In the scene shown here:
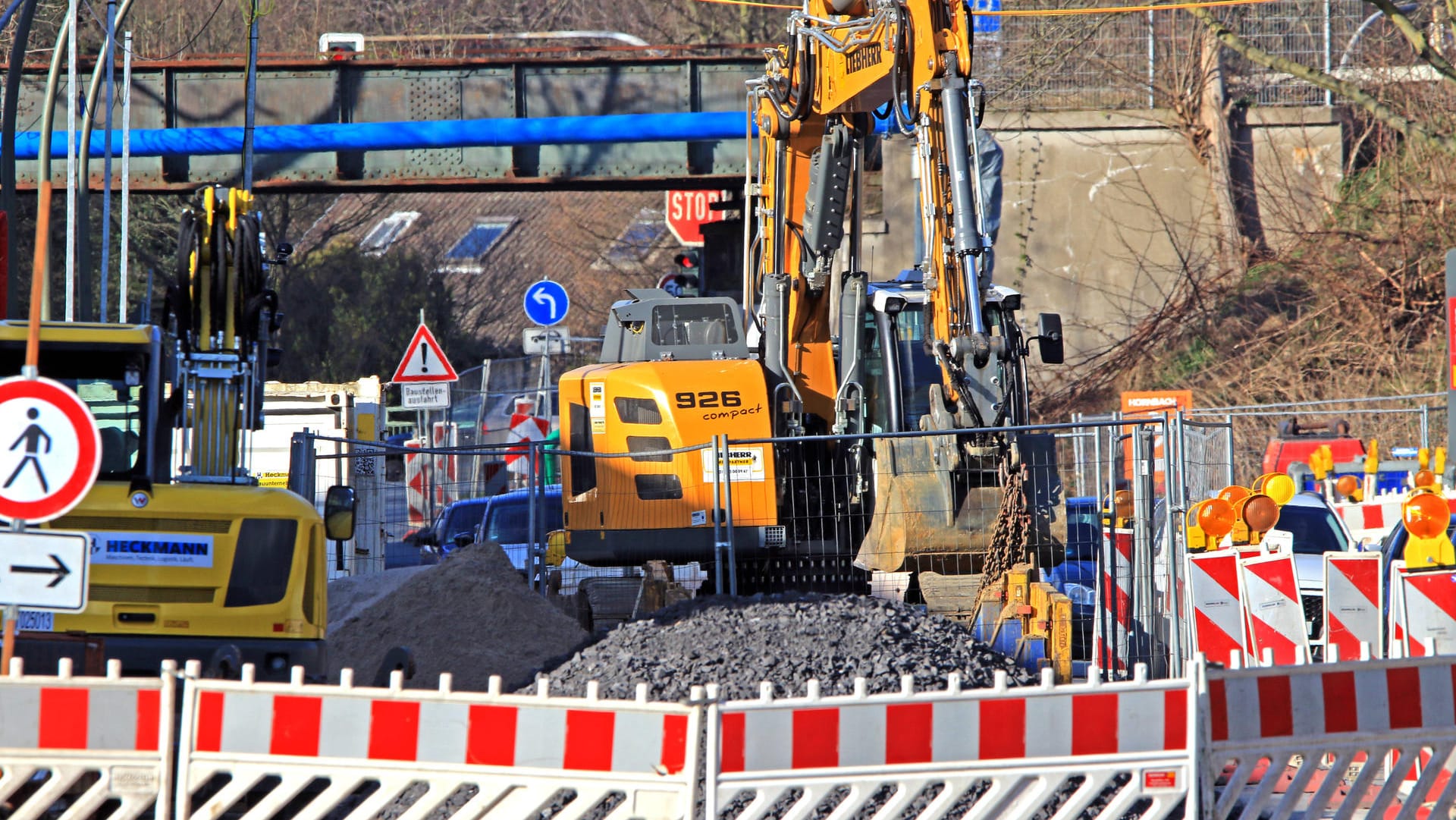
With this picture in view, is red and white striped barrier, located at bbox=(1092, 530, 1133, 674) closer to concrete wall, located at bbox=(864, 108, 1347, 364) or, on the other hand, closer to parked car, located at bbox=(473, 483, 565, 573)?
parked car, located at bbox=(473, 483, 565, 573)

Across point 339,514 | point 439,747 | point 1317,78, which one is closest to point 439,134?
point 1317,78

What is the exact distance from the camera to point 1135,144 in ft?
93.8

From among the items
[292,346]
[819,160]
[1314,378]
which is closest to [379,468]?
[819,160]

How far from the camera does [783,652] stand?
8.89 m

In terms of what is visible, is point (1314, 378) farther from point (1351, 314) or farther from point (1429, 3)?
point (1429, 3)

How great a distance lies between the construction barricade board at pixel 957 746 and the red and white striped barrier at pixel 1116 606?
5.09m

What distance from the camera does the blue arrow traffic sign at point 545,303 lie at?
24.8 m

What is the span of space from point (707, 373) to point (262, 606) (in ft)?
16.7

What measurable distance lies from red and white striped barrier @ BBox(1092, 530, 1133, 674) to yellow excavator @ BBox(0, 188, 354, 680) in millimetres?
4890

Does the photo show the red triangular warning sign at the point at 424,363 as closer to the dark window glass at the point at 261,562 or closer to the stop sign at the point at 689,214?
the dark window glass at the point at 261,562

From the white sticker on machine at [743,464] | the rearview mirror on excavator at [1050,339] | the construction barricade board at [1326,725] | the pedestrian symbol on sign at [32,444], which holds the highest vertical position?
the rearview mirror on excavator at [1050,339]

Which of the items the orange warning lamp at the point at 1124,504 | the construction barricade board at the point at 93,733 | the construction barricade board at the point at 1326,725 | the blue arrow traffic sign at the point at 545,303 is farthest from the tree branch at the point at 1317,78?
the construction barricade board at the point at 93,733

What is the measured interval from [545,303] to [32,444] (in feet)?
62.0

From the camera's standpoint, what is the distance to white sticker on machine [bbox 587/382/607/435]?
43.0ft
